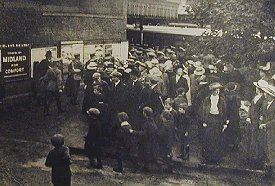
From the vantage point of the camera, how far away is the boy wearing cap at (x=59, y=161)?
349 cm

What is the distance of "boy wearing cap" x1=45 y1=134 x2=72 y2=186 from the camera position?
3.49 metres

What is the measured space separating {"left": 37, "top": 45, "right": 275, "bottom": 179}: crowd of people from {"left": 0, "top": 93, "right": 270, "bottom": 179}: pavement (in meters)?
0.14

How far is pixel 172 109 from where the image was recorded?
16.1ft

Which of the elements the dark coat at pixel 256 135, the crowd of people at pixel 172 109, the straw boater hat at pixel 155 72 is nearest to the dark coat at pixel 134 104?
the crowd of people at pixel 172 109

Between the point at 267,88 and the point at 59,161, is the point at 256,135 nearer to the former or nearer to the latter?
the point at 267,88

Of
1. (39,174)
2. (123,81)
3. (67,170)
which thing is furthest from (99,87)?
(67,170)

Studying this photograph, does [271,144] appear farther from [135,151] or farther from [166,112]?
[135,151]

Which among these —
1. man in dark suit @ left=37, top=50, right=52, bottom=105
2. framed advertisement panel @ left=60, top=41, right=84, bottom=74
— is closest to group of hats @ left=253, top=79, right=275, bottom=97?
man in dark suit @ left=37, top=50, right=52, bottom=105

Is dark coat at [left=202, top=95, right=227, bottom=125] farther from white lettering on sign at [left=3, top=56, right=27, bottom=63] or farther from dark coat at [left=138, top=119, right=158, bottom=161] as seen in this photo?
white lettering on sign at [left=3, top=56, right=27, bottom=63]

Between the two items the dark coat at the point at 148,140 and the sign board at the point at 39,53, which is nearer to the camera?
the dark coat at the point at 148,140

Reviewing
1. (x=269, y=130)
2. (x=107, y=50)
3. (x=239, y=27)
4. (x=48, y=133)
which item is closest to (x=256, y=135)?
(x=269, y=130)

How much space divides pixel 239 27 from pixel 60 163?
11.0ft

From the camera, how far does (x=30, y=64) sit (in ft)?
21.4

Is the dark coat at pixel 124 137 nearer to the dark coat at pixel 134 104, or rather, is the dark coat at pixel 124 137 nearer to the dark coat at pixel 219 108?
the dark coat at pixel 134 104
